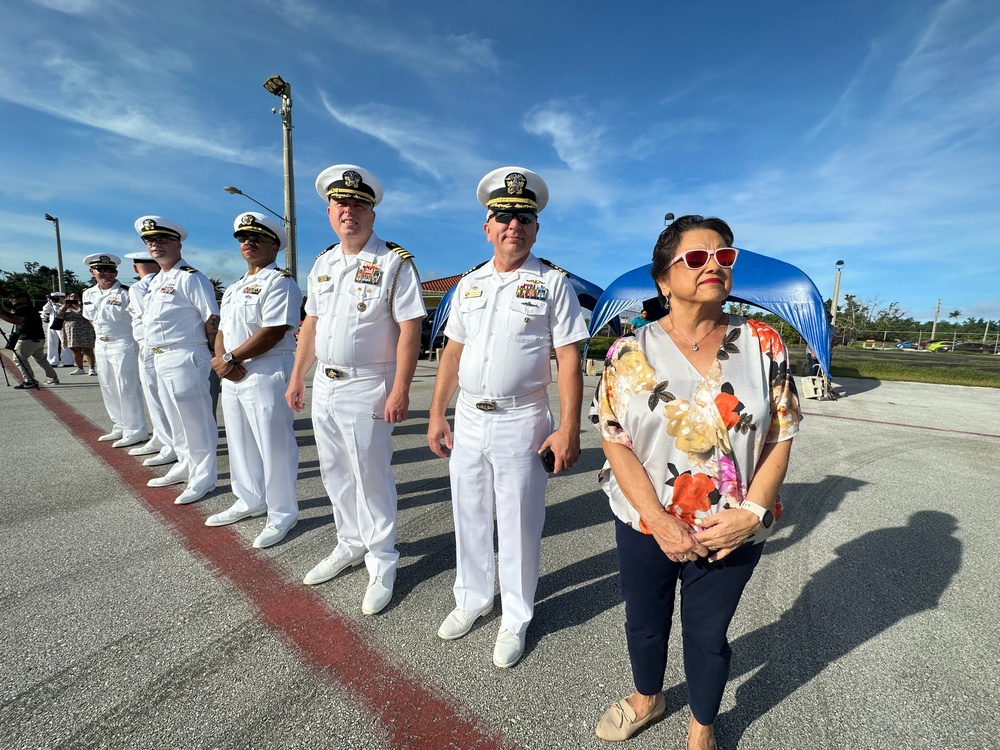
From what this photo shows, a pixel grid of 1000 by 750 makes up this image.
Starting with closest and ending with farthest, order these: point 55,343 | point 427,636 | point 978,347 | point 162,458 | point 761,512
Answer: point 761,512, point 427,636, point 162,458, point 55,343, point 978,347

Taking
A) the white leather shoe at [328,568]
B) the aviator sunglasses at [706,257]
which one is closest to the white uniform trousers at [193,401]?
→ the white leather shoe at [328,568]

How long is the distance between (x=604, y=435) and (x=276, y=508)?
255 centimetres

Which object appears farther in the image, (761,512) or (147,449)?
(147,449)

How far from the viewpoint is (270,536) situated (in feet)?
9.69

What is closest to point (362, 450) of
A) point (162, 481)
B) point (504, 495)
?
point (504, 495)

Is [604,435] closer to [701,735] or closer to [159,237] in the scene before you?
[701,735]

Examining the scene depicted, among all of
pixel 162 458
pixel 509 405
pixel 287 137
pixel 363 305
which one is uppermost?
pixel 287 137

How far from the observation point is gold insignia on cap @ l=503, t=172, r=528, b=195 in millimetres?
1997

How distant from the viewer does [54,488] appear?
3.80 m

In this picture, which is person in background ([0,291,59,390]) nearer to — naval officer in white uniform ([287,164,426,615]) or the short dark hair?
naval officer in white uniform ([287,164,426,615])

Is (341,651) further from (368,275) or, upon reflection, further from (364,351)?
(368,275)

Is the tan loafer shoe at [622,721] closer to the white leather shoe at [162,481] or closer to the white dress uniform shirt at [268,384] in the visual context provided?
the white dress uniform shirt at [268,384]

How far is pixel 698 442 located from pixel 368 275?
1789 millimetres

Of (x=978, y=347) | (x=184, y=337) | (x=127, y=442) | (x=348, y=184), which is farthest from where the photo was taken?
(x=978, y=347)
